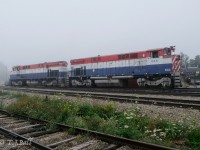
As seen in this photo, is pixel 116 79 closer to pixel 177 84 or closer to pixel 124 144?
pixel 177 84

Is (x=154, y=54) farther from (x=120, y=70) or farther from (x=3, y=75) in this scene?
(x=3, y=75)

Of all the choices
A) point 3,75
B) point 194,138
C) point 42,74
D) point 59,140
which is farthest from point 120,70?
point 3,75

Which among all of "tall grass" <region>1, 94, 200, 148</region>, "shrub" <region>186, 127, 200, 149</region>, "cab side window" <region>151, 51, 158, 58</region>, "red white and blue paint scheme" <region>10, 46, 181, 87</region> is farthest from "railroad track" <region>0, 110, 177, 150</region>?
"cab side window" <region>151, 51, 158, 58</region>

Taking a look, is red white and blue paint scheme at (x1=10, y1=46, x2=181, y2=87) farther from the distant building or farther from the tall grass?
the distant building

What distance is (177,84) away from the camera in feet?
76.7

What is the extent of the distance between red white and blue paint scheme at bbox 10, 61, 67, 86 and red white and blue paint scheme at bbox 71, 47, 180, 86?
13.9ft

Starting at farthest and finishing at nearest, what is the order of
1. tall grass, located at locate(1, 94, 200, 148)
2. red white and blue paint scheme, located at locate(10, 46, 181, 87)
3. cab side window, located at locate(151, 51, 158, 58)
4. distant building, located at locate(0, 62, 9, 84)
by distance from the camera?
distant building, located at locate(0, 62, 9, 84), cab side window, located at locate(151, 51, 158, 58), red white and blue paint scheme, located at locate(10, 46, 181, 87), tall grass, located at locate(1, 94, 200, 148)

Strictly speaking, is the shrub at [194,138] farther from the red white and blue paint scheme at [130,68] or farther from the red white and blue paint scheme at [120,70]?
the red white and blue paint scheme at [130,68]

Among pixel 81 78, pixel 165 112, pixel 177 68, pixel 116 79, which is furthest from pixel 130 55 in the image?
pixel 165 112

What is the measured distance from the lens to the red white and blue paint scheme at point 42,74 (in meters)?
→ 38.1

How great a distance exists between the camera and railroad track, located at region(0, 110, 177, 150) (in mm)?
6938

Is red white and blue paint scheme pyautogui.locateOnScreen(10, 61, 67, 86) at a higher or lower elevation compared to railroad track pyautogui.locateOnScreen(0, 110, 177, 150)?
higher

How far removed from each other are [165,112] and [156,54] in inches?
556

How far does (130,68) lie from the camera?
88.5 feet
